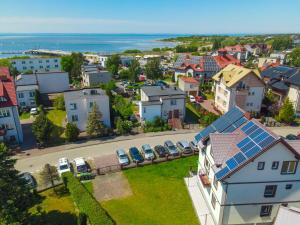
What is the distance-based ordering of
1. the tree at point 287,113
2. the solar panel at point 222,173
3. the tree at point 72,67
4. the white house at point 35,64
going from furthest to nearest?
the white house at point 35,64 < the tree at point 72,67 < the tree at point 287,113 < the solar panel at point 222,173

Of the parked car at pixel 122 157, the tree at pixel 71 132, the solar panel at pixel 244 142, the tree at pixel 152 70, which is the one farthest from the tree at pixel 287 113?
the tree at pixel 152 70

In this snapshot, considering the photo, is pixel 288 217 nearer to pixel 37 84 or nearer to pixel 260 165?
pixel 260 165

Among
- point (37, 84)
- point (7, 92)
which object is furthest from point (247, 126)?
point (37, 84)

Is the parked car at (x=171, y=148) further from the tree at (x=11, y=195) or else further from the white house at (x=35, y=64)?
the white house at (x=35, y=64)

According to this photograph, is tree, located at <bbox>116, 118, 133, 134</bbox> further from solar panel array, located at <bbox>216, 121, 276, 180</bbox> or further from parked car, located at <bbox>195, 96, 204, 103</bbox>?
parked car, located at <bbox>195, 96, 204, 103</bbox>

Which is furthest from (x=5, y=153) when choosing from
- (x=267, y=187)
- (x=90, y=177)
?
(x=267, y=187)
